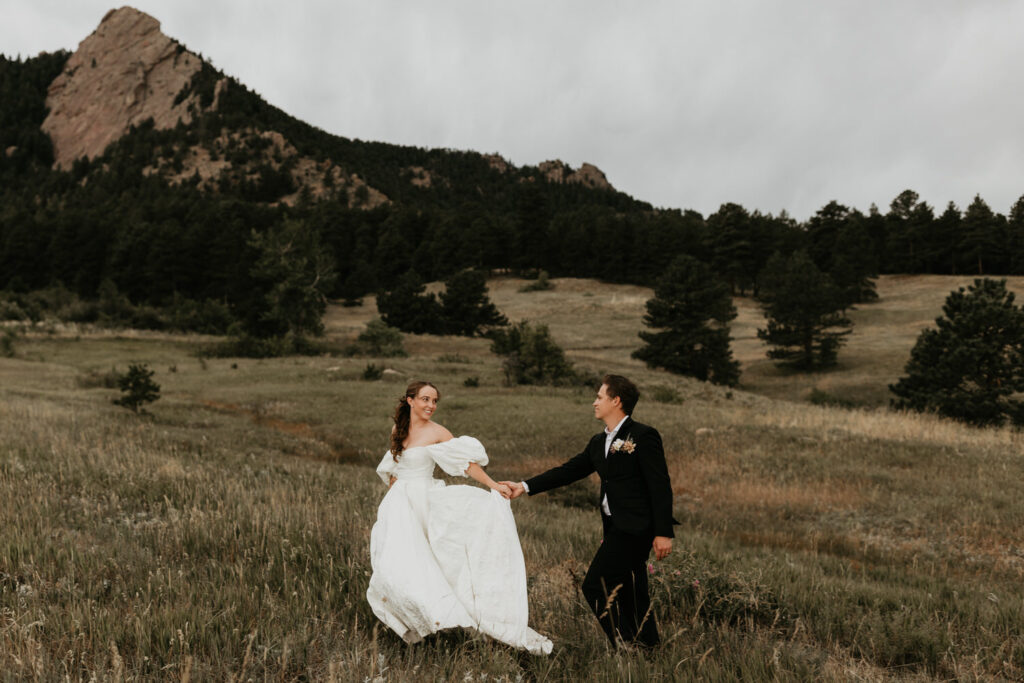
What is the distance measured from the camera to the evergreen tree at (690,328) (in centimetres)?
4572

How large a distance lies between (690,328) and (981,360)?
20759 mm

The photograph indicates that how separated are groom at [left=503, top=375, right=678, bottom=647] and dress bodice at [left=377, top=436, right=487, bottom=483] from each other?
3.20ft

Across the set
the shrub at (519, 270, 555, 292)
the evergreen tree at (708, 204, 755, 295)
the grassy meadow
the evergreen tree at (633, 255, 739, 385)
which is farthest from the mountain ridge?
the grassy meadow

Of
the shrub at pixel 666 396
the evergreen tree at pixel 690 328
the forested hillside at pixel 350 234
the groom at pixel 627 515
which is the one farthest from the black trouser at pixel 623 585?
the forested hillside at pixel 350 234

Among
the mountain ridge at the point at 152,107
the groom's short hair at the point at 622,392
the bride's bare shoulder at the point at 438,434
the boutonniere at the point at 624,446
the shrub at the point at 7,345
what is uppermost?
the mountain ridge at the point at 152,107

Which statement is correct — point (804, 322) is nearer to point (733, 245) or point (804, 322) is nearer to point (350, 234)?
point (733, 245)

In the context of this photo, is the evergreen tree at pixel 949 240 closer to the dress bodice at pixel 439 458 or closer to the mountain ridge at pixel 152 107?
the dress bodice at pixel 439 458

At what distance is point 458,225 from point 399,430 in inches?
3814

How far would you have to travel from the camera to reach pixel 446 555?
4320mm

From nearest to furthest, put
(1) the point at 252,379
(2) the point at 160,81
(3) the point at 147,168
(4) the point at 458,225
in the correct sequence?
1. (1) the point at 252,379
2. (4) the point at 458,225
3. (3) the point at 147,168
4. (2) the point at 160,81

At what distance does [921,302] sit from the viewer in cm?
6812

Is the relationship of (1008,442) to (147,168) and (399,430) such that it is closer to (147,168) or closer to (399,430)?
(399,430)

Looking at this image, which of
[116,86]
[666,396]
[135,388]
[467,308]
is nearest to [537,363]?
[666,396]

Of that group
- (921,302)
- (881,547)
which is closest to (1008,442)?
(881,547)
